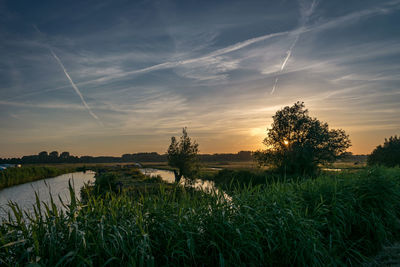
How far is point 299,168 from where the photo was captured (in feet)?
86.0

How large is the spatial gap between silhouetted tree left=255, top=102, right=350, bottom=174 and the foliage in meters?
4.96

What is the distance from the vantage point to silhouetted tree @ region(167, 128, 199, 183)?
33703 millimetres

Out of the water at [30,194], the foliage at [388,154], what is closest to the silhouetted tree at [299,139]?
the foliage at [388,154]

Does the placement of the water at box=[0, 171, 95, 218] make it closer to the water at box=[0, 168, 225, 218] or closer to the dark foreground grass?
the water at box=[0, 168, 225, 218]

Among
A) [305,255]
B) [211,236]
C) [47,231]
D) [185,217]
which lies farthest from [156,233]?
[305,255]

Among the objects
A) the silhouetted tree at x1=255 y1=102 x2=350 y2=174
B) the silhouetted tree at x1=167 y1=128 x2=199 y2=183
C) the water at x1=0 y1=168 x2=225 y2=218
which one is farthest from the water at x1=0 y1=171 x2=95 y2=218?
the silhouetted tree at x1=255 y1=102 x2=350 y2=174

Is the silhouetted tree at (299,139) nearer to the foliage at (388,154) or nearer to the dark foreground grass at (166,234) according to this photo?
the foliage at (388,154)

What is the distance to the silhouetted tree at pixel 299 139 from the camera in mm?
31859

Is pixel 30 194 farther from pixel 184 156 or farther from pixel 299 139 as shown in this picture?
pixel 299 139

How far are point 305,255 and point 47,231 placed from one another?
11.7 feet

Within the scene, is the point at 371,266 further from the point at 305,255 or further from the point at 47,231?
the point at 47,231

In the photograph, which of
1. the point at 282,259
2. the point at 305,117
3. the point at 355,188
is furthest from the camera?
the point at 305,117

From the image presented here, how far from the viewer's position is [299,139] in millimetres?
33500

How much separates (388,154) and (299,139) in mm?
11615
